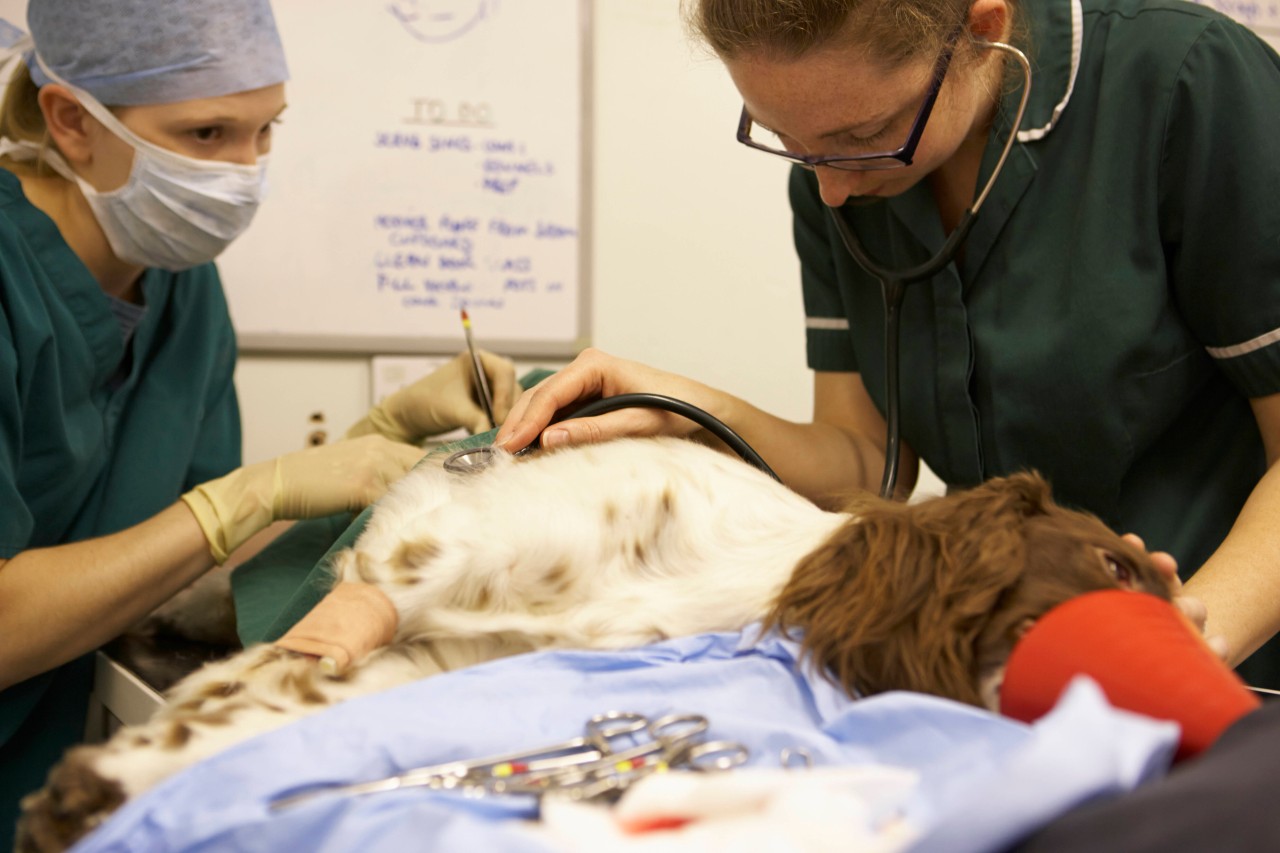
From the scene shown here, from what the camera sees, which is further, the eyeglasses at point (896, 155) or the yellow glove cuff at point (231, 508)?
the yellow glove cuff at point (231, 508)

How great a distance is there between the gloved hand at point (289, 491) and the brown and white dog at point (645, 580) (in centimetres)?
49

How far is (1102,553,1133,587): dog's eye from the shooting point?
79 cm

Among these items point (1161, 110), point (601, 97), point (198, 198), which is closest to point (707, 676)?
point (1161, 110)

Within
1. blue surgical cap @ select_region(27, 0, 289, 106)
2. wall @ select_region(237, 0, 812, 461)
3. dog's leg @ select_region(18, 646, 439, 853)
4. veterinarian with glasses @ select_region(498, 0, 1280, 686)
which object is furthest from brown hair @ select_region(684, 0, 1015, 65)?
wall @ select_region(237, 0, 812, 461)

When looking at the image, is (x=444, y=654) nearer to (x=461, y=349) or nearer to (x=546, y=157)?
(x=461, y=349)

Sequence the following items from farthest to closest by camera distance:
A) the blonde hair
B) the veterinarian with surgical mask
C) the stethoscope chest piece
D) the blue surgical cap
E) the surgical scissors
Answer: the blonde hair, the blue surgical cap, the veterinarian with surgical mask, the stethoscope chest piece, the surgical scissors

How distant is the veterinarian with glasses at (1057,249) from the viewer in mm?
1127

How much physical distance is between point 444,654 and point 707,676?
26 cm

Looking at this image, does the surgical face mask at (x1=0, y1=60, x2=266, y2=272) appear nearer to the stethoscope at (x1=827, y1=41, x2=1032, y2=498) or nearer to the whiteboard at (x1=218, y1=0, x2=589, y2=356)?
the whiteboard at (x1=218, y1=0, x2=589, y2=356)

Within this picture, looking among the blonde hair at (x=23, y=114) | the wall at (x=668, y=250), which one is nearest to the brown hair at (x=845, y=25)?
the blonde hair at (x=23, y=114)

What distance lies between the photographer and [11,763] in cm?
161

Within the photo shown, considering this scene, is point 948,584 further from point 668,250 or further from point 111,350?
point 668,250

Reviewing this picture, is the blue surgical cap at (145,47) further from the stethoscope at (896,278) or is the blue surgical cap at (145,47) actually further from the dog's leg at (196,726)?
the dog's leg at (196,726)

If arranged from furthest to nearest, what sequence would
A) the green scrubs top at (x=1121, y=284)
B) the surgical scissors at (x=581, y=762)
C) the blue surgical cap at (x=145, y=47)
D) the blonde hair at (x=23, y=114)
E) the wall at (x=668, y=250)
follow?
the wall at (x=668, y=250), the blonde hair at (x=23, y=114), the blue surgical cap at (x=145, y=47), the green scrubs top at (x=1121, y=284), the surgical scissors at (x=581, y=762)
